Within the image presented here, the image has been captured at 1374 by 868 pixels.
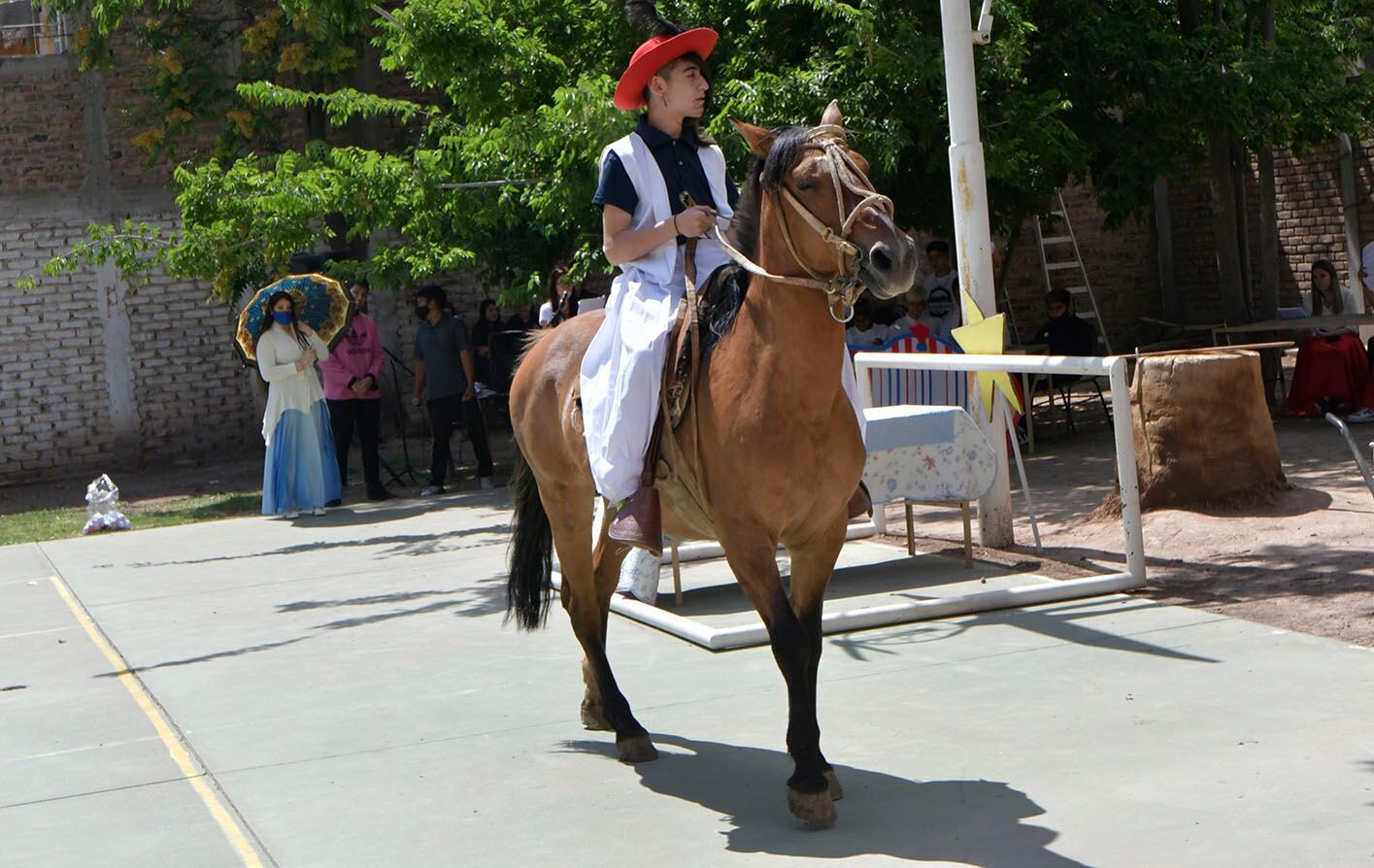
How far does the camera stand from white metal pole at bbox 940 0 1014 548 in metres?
8.57

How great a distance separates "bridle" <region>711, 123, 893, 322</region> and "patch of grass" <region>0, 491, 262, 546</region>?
10618 millimetres

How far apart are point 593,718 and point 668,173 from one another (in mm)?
2175

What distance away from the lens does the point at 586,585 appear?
5938 millimetres

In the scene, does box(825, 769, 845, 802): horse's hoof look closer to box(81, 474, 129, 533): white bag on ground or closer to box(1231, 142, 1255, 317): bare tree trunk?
box(81, 474, 129, 533): white bag on ground

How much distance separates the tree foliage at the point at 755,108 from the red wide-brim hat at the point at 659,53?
4.81 metres

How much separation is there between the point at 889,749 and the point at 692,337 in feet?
5.38

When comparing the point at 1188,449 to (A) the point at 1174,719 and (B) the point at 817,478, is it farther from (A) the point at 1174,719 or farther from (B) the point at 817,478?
(B) the point at 817,478

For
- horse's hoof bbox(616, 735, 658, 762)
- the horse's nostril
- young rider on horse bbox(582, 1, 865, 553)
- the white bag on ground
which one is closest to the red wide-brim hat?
young rider on horse bbox(582, 1, 865, 553)

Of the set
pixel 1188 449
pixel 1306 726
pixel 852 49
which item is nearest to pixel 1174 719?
pixel 1306 726

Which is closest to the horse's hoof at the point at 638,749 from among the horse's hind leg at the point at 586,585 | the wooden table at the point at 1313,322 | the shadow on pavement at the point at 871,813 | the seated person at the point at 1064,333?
the shadow on pavement at the point at 871,813

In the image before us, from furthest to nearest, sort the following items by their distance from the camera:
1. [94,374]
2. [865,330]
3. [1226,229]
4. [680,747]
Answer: [94,374] < [1226,229] < [865,330] < [680,747]

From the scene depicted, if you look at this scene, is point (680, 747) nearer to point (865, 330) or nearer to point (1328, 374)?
point (865, 330)

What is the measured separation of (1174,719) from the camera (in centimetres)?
535

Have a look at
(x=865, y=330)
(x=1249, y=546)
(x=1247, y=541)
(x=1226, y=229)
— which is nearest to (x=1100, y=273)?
(x=1226, y=229)
